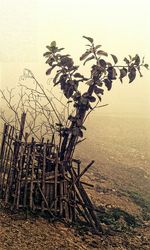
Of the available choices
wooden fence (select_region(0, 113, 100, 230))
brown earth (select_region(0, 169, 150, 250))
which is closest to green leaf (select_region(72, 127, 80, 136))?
wooden fence (select_region(0, 113, 100, 230))

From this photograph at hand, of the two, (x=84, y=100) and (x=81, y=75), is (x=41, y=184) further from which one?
(x=81, y=75)

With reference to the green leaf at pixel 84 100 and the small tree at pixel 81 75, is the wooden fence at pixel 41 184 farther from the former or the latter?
the green leaf at pixel 84 100

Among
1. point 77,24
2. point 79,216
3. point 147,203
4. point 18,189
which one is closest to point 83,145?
point 147,203

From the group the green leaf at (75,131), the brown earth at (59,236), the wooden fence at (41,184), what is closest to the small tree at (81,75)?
the green leaf at (75,131)

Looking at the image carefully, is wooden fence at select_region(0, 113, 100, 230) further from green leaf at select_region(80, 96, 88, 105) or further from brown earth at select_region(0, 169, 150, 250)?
green leaf at select_region(80, 96, 88, 105)

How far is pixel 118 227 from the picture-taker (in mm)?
8344

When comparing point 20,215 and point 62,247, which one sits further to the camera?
point 20,215

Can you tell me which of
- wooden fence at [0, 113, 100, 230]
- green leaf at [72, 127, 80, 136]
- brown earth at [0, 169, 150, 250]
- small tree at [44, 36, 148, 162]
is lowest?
brown earth at [0, 169, 150, 250]

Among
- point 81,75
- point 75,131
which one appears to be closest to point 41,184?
point 75,131

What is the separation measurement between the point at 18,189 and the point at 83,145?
9323 millimetres

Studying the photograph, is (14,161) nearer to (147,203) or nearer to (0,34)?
(147,203)

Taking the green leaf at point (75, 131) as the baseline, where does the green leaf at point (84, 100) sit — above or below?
above

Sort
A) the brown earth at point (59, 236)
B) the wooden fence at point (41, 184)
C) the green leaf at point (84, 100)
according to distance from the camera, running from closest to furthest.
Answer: the brown earth at point (59, 236), the green leaf at point (84, 100), the wooden fence at point (41, 184)

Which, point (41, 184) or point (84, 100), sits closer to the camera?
point (84, 100)
